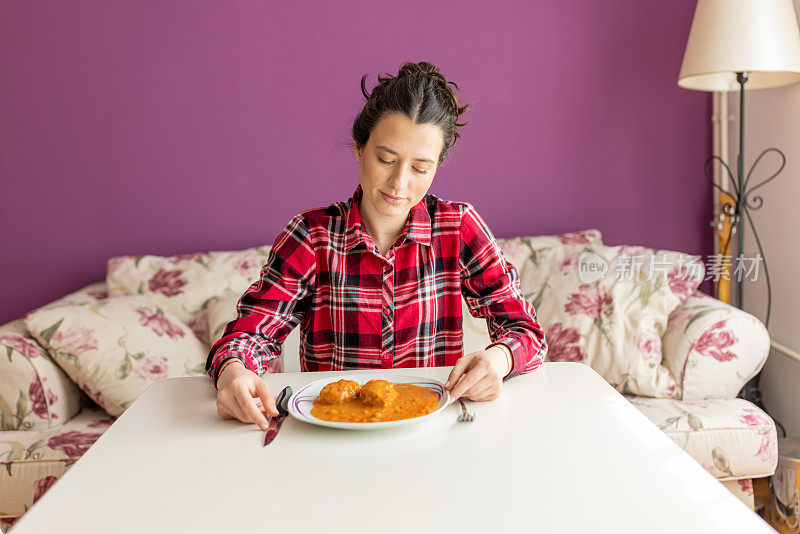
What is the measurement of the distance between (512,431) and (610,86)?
6.92 feet

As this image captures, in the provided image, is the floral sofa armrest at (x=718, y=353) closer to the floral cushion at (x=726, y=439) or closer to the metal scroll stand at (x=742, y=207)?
the floral cushion at (x=726, y=439)

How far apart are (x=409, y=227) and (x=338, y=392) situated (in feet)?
1.58

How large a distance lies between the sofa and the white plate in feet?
2.44

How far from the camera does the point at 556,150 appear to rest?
274 centimetres

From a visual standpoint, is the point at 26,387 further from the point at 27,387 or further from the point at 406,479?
the point at 406,479

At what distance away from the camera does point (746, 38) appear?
2.20 m

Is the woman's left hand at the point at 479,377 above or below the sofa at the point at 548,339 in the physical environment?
above

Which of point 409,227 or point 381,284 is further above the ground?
point 409,227

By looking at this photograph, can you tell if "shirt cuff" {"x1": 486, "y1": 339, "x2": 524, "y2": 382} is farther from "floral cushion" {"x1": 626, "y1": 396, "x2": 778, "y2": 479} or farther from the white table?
"floral cushion" {"x1": 626, "y1": 396, "x2": 778, "y2": 479}

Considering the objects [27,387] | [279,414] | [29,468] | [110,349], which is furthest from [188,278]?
[279,414]

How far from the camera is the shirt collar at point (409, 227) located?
4.59 feet

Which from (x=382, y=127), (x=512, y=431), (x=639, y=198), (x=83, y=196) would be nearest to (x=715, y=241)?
(x=639, y=198)

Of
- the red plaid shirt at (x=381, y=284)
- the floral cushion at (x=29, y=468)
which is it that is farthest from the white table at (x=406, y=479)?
the floral cushion at (x=29, y=468)

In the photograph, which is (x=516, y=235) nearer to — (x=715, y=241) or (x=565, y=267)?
(x=565, y=267)
